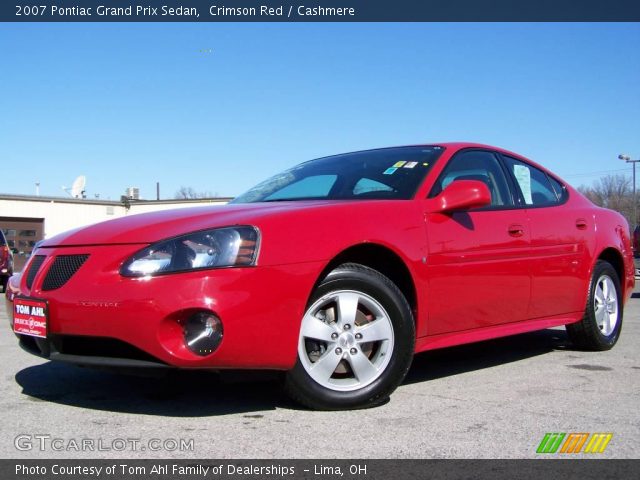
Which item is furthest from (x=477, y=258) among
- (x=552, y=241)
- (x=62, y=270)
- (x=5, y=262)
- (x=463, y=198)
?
(x=5, y=262)

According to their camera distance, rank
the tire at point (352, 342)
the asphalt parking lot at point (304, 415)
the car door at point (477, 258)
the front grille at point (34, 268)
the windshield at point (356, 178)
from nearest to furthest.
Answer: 1. the asphalt parking lot at point (304, 415)
2. the tire at point (352, 342)
3. the front grille at point (34, 268)
4. the car door at point (477, 258)
5. the windshield at point (356, 178)

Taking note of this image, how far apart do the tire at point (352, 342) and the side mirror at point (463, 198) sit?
605 mm

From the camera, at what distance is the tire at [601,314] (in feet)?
16.5

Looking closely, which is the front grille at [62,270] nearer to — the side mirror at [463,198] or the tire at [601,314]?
the side mirror at [463,198]

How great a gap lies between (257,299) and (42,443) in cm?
104

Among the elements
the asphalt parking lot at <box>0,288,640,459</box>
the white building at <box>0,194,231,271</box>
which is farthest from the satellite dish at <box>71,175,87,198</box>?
the asphalt parking lot at <box>0,288,640,459</box>

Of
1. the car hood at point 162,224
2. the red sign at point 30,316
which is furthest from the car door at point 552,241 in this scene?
the red sign at point 30,316

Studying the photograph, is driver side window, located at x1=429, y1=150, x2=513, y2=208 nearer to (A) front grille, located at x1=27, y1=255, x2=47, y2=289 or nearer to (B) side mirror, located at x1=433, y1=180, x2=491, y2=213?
(B) side mirror, located at x1=433, y1=180, x2=491, y2=213

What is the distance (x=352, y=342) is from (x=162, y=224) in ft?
3.52

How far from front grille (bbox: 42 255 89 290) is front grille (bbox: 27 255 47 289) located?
19 centimetres

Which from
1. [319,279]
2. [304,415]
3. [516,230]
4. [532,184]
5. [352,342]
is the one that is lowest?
[304,415]

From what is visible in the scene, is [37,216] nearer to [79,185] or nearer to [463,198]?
[79,185]

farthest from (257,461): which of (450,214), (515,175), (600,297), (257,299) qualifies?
(600,297)

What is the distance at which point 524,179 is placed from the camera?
4809 mm
